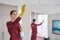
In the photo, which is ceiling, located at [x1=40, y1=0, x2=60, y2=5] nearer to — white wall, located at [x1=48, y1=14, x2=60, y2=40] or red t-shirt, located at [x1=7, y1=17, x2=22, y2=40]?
white wall, located at [x1=48, y1=14, x2=60, y2=40]

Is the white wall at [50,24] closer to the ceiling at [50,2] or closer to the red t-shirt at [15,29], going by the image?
the ceiling at [50,2]

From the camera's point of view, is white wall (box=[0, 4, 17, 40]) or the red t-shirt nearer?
the red t-shirt

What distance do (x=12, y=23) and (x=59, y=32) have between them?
59 centimetres

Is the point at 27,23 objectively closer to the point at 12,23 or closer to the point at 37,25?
the point at 37,25

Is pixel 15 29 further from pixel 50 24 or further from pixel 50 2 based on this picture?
pixel 50 2

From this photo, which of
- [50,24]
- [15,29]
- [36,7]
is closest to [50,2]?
[36,7]

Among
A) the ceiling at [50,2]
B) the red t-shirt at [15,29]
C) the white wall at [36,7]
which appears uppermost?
the ceiling at [50,2]

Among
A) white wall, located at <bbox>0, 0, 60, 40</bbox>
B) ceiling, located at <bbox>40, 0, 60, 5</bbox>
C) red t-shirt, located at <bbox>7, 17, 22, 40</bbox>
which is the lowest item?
red t-shirt, located at <bbox>7, 17, 22, 40</bbox>

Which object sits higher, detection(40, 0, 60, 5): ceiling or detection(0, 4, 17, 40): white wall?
detection(40, 0, 60, 5): ceiling

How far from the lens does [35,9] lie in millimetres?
1702

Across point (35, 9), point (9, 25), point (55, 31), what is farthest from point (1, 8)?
point (55, 31)

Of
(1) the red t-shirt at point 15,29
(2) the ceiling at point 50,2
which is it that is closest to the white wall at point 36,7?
(2) the ceiling at point 50,2

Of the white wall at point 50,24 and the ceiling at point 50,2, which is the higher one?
the ceiling at point 50,2

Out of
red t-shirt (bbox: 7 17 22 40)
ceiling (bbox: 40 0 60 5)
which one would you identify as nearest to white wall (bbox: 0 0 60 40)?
ceiling (bbox: 40 0 60 5)
